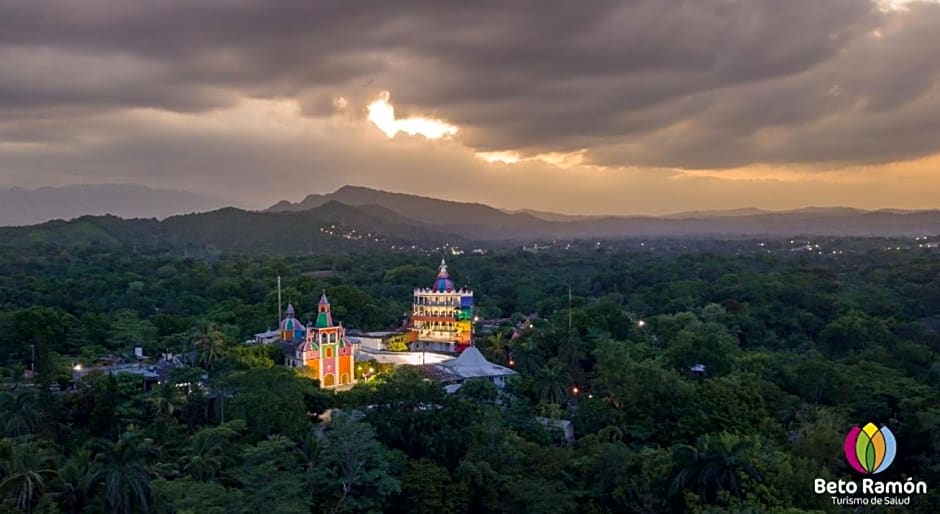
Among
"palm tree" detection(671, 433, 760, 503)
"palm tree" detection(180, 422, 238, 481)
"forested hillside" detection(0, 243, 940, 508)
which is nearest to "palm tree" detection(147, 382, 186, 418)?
"forested hillside" detection(0, 243, 940, 508)

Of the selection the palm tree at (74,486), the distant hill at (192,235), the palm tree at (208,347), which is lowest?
the palm tree at (74,486)

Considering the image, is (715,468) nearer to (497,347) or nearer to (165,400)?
(165,400)

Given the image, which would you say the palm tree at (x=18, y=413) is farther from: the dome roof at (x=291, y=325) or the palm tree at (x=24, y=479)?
the dome roof at (x=291, y=325)

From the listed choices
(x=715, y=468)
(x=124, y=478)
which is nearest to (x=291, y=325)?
(x=124, y=478)

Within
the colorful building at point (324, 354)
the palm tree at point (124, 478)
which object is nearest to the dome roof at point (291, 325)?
the colorful building at point (324, 354)

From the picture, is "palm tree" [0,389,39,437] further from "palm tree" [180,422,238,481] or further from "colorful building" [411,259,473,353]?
"colorful building" [411,259,473,353]

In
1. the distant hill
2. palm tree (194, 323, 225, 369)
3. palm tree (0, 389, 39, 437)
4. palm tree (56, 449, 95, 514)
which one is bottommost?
palm tree (56, 449, 95, 514)

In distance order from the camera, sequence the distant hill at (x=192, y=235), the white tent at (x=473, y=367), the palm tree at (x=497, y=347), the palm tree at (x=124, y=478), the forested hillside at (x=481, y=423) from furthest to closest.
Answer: the distant hill at (x=192, y=235)
the palm tree at (x=497, y=347)
the white tent at (x=473, y=367)
the forested hillside at (x=481, y=423)
the palm tree at (x=124, y=478)
